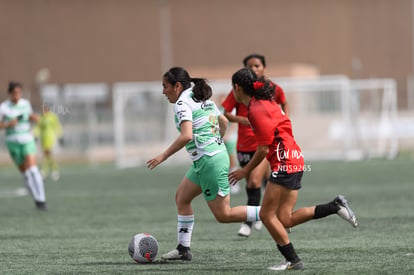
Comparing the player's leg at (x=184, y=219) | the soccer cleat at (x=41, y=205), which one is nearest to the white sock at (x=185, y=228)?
the player's leg at (x=184, y=219)

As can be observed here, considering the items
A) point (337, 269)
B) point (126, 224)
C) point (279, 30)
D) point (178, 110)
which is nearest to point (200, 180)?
point (178, 110)

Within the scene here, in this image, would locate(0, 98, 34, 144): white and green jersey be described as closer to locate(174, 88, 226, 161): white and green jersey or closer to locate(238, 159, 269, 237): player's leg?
locate(238, 159, 269, 237): player's leg

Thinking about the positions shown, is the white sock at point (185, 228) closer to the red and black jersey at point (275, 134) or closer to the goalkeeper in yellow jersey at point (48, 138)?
the red and black jersey at point (275, 134)

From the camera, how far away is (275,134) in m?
8.81

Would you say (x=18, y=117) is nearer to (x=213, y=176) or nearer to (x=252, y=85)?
Result: (x=213, y=176)

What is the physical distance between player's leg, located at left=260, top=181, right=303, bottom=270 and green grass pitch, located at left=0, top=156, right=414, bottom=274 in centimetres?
18

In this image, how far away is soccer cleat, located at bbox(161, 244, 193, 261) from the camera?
9867mm

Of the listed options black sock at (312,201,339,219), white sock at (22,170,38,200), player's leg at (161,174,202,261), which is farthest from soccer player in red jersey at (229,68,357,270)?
white sock at (22,170,38,200)

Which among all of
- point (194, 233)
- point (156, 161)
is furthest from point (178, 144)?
point (194, 233)

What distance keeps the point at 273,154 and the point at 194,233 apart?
157 inches

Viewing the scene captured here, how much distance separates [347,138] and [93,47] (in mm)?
27452

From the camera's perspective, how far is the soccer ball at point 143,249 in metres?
9.79

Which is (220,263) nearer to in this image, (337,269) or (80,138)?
(337,269)

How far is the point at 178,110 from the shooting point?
9375mm
